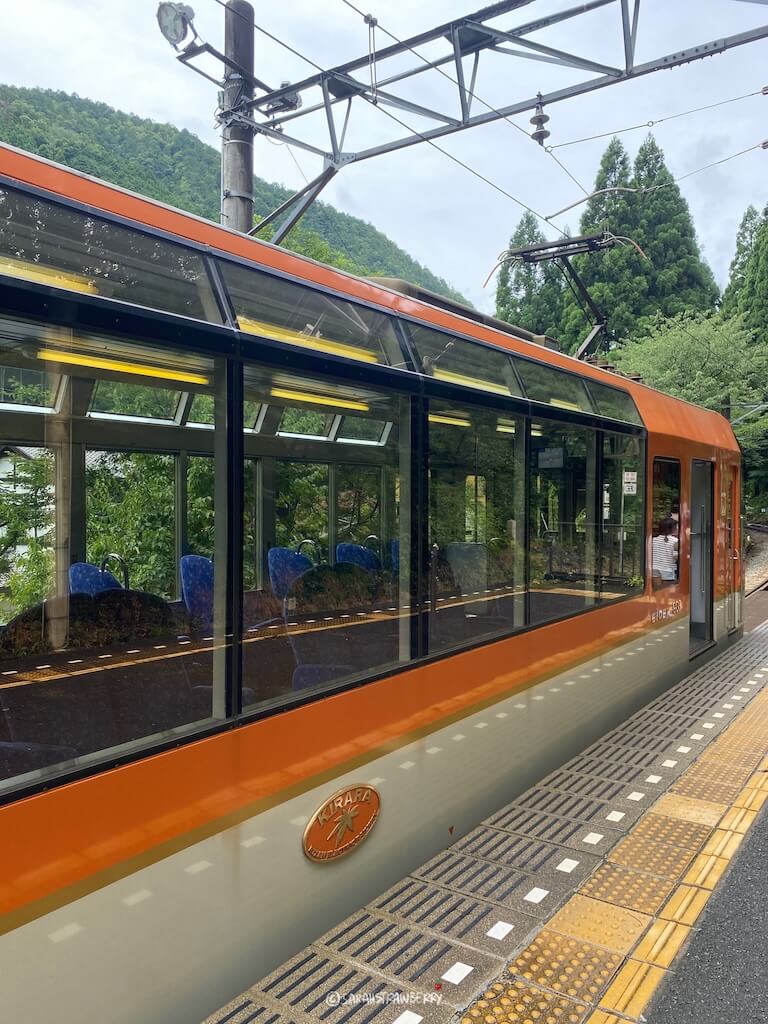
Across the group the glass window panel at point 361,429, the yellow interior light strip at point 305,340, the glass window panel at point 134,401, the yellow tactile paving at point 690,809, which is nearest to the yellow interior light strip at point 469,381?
the glass window panel at point 361,429

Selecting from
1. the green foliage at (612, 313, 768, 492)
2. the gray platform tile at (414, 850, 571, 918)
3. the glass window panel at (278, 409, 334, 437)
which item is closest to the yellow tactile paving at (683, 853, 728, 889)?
the gray platform tile at (414, 850, 571, 918)

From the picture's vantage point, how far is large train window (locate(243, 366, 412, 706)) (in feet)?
9.90

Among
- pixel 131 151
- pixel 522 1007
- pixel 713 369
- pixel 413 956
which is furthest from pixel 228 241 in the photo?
pixel 131 151

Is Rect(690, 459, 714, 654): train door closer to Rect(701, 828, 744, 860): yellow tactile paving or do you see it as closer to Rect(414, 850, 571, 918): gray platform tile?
Rect(701, 828, 744, 860): yellow tactile paving

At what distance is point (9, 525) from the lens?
4.89m

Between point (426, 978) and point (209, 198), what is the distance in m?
20.6

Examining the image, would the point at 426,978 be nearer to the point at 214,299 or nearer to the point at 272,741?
the point at 272,741

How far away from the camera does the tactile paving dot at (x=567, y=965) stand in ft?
8.52

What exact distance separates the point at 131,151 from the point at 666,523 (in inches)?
761

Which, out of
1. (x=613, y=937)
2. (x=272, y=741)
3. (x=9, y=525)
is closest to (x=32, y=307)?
(x=272, y=741)

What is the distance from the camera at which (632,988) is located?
262 centimetres

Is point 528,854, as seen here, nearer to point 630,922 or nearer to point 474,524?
point 630,922

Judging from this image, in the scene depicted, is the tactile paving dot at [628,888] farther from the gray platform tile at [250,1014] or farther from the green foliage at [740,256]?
the green foliage at [740,256]

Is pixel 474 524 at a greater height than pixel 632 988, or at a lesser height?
greater
